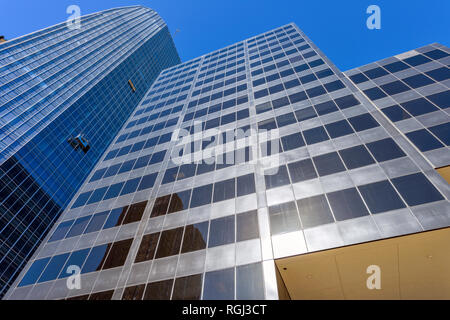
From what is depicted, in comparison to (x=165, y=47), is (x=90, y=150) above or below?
below

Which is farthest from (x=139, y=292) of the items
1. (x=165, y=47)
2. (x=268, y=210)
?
(x=165, y=47)

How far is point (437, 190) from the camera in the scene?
535 inches

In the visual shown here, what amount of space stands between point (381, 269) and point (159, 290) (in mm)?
12684

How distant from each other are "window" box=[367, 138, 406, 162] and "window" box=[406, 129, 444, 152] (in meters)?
1.63

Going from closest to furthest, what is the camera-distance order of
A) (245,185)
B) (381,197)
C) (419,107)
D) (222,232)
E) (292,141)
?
(381,197) → (222,232) → (245,185) → (419,107) → (292,141)

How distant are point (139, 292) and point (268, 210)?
30.7 ft

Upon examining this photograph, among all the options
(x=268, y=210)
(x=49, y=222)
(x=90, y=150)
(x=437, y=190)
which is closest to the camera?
(x=437, y=190)

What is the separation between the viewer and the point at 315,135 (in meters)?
21.4

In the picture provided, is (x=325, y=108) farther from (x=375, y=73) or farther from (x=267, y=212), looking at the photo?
(x=267, y=212)

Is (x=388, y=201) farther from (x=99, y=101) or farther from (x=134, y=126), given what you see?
(x=99, y=101)

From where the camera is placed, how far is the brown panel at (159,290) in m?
13.9

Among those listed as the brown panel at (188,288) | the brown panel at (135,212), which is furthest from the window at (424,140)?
the brown panel at (135,212)

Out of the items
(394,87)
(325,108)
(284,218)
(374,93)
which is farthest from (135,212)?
(394,87)
